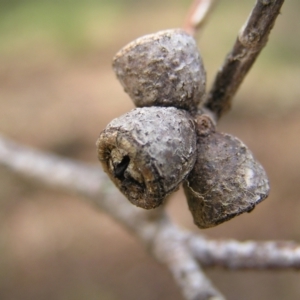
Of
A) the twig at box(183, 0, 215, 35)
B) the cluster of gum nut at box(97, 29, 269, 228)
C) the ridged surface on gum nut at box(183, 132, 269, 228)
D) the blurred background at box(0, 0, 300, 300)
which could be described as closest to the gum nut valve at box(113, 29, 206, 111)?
the cluster of gum nut at box(97, 29, 269, 228)

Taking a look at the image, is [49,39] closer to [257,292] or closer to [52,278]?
[52,278]

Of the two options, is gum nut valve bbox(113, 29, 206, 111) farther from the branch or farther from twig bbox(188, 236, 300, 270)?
twig bbox(188, 236, 300, 270)

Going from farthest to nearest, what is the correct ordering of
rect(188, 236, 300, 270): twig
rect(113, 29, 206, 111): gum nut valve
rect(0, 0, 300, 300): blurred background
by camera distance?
1. rect(0, 0, 300, 300): blurred background
2. rect(188, 236, 300, 270): twig
3. rect(113, 29, 206, 111): gum nut valve

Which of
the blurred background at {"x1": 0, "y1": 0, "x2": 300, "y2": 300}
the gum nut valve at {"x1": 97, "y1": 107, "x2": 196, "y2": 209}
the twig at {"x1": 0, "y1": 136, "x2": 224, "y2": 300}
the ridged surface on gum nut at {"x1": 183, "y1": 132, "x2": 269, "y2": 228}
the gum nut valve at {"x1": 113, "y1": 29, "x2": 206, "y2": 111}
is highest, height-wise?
the gum nut valve at {"x1": 113, "y1": 29, "x2": 206, "y2": 111}

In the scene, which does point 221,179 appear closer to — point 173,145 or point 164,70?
point 173,145

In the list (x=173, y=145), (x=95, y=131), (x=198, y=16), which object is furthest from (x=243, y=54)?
(x=95, y=131)

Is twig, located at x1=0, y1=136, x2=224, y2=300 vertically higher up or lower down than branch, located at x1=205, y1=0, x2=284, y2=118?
lower down
